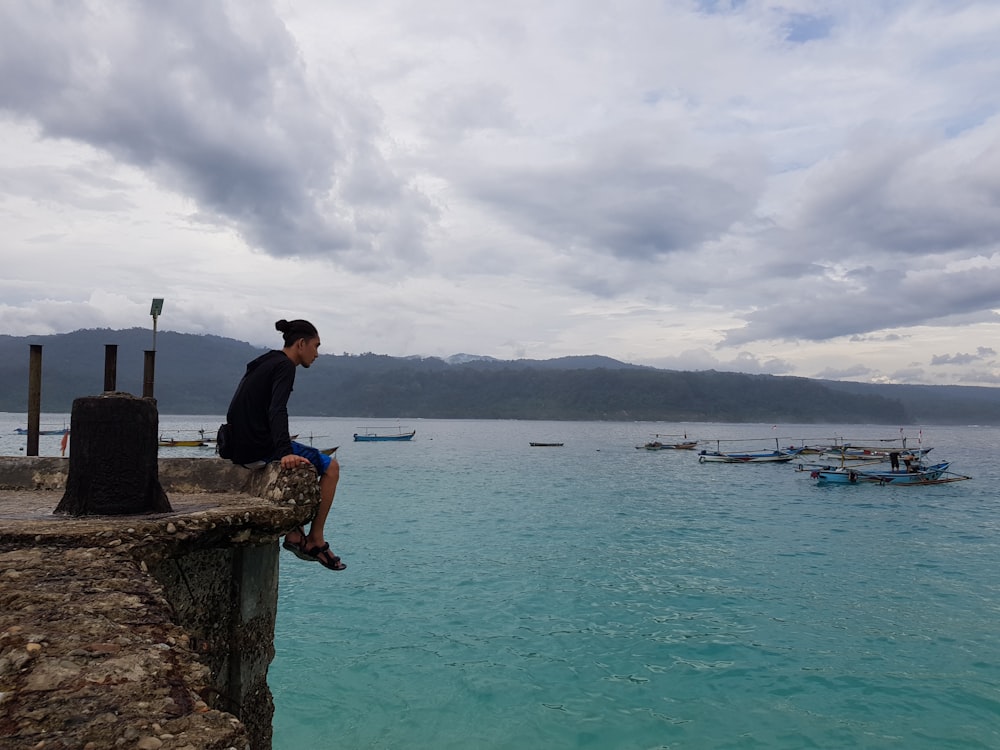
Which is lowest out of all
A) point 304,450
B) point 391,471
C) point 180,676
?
point 391,471

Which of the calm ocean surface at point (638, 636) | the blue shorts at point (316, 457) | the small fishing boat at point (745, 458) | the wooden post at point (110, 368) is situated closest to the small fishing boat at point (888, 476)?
the calm ocean surface at point (638, 636)

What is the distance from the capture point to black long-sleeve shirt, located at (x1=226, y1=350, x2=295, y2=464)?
555 cm

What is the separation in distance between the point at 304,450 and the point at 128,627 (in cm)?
317

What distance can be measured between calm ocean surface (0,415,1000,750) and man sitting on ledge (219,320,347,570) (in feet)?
22.0

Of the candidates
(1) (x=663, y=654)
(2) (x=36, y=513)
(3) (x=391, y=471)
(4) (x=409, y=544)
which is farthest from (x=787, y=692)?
(3) (x=391, y=471)

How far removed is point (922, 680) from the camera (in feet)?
43.8

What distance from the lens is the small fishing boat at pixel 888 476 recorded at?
52.4 meters

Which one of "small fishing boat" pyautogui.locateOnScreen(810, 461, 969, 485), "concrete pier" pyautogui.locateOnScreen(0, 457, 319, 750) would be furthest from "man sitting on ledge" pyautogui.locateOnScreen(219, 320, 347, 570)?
"small fishing boat" pyautogui.locateOnScreen(810, 461, 969, 485)

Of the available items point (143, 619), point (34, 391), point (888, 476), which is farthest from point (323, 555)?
point (888, 476)

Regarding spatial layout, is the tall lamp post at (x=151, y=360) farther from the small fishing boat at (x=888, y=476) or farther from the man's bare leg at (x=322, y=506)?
the small fishing boat at (x=888, y=476)

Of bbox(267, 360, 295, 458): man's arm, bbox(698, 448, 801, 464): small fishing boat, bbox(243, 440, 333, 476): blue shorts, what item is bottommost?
→ bbox(698, 448, 801, 464): small fishing boat

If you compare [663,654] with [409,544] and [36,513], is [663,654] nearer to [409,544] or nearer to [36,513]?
[36,513]

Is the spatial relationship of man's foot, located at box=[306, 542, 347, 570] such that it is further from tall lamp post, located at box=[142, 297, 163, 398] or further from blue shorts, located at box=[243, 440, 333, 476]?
tall lamp post, located at box=[142, 297, 163, 398]

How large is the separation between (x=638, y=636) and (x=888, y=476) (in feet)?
153
